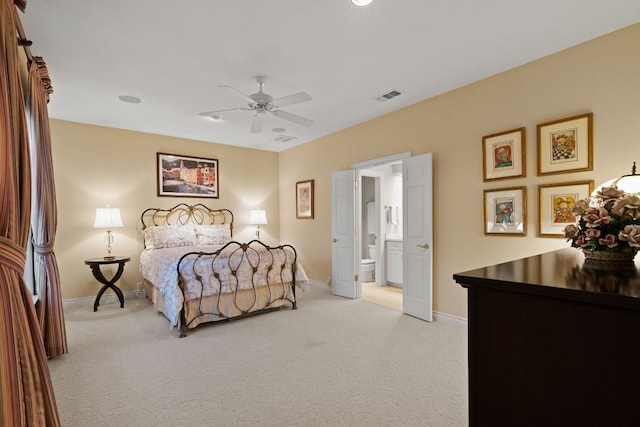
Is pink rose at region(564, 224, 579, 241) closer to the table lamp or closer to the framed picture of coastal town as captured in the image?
the table lamp

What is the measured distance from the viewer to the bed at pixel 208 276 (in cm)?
363

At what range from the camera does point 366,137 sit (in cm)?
500

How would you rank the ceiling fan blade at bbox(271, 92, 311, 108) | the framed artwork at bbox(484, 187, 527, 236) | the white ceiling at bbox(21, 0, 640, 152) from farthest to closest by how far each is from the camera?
the framed artwork at bbox(484, 187, 527, 236)
the ceiling fan blade at bbox(271, 92, 311, 108)
the white ceiling at bbox(21, 0, 640, 152)

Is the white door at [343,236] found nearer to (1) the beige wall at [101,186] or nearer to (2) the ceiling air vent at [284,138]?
(2) the ceiling air vent at [284,138]

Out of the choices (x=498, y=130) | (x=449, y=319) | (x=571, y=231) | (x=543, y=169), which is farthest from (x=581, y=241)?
(x=449, y=319)

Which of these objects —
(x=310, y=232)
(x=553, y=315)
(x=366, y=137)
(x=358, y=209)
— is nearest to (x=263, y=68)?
(x=366, y=137)

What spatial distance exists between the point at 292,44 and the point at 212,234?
152 inches

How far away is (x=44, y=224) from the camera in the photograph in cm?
294

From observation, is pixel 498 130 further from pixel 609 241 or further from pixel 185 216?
pixel 185 216

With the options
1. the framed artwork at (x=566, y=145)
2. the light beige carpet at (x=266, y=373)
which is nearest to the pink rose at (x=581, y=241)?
the light beige carpet at (x=266, y=373)

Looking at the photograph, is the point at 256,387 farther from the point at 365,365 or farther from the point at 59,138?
the point at 59,138

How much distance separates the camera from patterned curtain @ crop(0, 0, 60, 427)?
1298 millimetres

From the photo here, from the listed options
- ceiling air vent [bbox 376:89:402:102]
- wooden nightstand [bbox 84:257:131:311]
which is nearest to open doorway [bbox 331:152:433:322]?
ceiling air vent [bbox 376:89:402:102]

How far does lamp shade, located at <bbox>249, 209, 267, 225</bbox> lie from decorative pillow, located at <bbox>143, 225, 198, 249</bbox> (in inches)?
48.2
